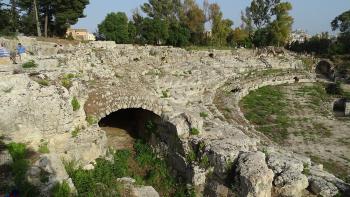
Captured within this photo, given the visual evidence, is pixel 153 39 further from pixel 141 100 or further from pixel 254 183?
pixel 254 183

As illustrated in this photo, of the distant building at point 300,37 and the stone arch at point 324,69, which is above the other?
the distant building at point 300,37

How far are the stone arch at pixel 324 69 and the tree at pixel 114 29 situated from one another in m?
23.4

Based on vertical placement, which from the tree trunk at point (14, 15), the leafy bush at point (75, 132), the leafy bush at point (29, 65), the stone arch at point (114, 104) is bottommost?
the leafy bush at point (75, 132)

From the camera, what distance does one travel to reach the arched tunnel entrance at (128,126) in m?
17.1

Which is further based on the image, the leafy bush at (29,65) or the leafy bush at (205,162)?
the leafy bush at (29,65)

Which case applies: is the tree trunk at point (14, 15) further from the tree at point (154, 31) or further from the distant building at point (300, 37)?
the distant building at point (300, 37)

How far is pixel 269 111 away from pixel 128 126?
11.7 metres

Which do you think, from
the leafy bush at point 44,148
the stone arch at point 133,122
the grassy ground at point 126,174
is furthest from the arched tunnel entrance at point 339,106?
the leafy bush at point 44,148

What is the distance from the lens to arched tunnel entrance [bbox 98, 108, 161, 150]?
56.1 ft

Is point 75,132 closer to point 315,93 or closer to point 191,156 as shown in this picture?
point 191,156

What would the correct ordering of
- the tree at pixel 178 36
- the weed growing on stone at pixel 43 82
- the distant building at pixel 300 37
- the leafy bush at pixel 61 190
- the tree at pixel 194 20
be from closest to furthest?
the leafy bush at pixel 61 190 < the weed growing on stone at pixel 43 82 < the tree at pixel 178 36 < the tree at pixel 194 20 < the distant building at pixel 300 37

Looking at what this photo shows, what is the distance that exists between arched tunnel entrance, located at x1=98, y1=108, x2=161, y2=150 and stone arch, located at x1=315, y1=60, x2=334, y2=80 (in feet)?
99.1

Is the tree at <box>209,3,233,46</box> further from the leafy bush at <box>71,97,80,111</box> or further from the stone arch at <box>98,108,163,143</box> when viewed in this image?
the leafy bush at <box>71,97,80,111</box>

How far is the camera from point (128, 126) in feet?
63.8
